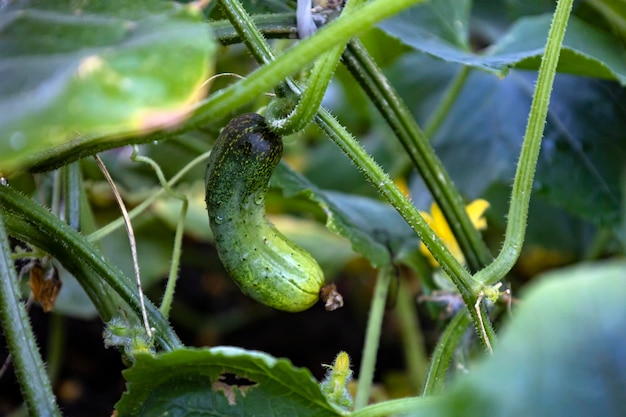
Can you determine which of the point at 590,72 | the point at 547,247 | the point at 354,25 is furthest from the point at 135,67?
the point at 547,247

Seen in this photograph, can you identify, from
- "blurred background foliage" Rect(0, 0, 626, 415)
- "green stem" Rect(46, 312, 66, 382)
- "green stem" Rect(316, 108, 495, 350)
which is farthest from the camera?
"green stem" Rect(46, 312, 66, 382)

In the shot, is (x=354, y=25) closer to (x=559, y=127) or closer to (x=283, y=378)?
(x=283, y=378)

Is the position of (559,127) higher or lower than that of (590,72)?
lower

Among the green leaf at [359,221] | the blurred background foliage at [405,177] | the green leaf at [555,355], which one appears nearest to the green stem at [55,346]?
the blurred background foliage at [405,177]

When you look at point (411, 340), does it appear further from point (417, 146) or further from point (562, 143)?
point (417, 146)

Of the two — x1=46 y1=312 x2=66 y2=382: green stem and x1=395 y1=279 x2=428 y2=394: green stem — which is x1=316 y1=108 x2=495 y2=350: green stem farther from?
x1=46 y1=312 x2=66 y2=382: green stem

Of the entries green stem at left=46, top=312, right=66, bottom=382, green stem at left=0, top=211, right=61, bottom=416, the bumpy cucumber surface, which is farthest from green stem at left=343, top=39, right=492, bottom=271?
green stem at left=46, top=312, right=66, bottom=382
